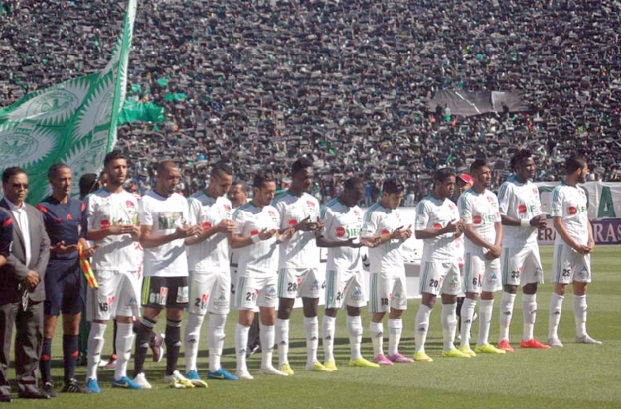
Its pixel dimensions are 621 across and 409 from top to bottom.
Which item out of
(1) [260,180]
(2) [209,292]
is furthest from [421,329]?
(2) [209,292]

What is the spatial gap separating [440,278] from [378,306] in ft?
Result: 3.43

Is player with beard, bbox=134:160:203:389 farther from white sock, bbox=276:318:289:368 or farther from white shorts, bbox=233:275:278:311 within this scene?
white sock, bbox=276:318:289:368

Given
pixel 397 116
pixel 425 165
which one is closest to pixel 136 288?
pixel 425 165

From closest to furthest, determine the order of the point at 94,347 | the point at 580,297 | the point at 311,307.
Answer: the point at 94,347, the point at 311,307, the point at 580,297

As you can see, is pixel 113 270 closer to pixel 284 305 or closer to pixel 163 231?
pixel 163 231

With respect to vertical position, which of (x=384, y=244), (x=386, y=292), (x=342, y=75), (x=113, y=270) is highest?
(x=342, y=75)

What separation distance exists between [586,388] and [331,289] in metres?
3.20

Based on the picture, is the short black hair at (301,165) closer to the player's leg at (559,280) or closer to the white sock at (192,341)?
the white sock at (192,341)

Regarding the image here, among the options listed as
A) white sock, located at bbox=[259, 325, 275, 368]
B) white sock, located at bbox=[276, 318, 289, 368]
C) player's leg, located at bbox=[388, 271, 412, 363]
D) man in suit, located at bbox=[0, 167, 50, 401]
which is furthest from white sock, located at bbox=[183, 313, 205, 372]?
player's leg, located at bbox=[388, 271, 412, 363]

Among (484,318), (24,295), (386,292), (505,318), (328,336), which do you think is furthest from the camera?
(505,318)

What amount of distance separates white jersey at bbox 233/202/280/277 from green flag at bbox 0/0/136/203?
298cm

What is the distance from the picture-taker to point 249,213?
12180 millimetres

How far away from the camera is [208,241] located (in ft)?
38.2

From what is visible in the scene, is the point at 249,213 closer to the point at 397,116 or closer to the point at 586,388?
the point at 586,388
